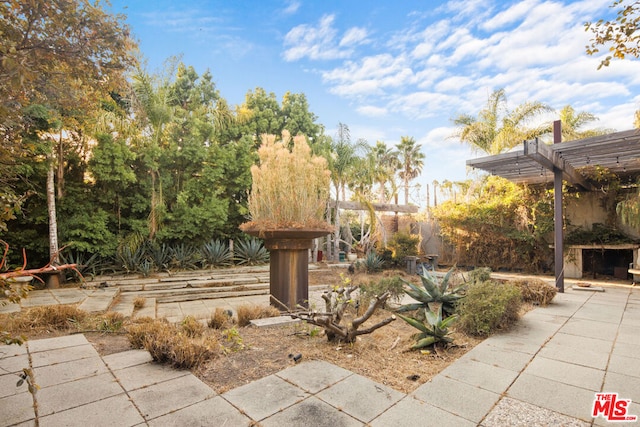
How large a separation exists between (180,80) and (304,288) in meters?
12.6

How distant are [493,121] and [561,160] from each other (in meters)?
8.38

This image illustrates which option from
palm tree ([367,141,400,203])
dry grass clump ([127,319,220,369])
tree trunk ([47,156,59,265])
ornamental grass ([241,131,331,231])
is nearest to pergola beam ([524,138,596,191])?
ornamental grass ([241,131,331,231])

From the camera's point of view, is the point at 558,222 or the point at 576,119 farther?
the point at 576,119

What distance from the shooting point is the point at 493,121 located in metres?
13.3

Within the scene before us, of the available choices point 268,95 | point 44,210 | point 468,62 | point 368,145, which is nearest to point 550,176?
point 468,62

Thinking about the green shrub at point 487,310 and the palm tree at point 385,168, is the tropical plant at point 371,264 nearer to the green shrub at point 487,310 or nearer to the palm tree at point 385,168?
the green shrub at point 487,310

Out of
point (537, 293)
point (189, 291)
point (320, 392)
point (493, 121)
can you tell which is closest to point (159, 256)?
point (189, 291)

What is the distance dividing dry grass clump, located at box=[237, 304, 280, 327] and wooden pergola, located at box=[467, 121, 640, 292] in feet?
15.1

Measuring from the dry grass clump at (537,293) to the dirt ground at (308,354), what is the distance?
7.76 feet

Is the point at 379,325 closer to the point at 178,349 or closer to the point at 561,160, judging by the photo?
the point at 178,349

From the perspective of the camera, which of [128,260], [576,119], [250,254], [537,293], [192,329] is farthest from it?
[576,119]

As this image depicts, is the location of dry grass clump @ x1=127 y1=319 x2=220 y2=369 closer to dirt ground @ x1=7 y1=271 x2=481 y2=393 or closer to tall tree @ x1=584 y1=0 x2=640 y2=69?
dirt ground @ x1=7 y1=271 x2=481 y2=393

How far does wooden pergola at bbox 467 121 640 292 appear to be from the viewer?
205 inches

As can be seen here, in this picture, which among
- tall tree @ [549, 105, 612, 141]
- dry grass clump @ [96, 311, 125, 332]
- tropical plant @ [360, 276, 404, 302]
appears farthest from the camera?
tall tree @ [549, 105, 612, 141]
